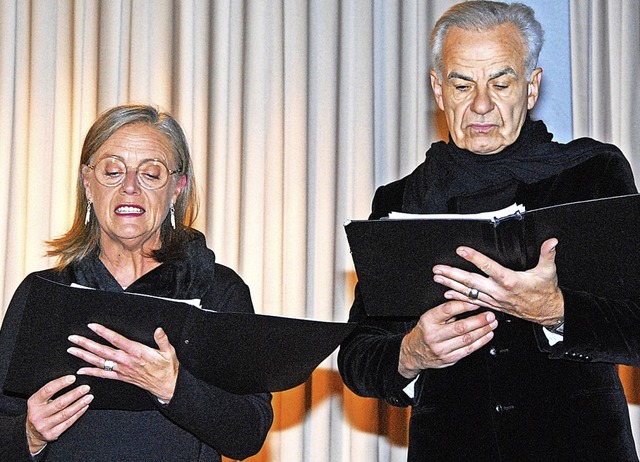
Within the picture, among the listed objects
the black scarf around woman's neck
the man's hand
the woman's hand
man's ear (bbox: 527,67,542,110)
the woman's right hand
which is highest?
man's ear (bbox: 527,67,542,110)

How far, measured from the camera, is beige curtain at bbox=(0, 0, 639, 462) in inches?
150

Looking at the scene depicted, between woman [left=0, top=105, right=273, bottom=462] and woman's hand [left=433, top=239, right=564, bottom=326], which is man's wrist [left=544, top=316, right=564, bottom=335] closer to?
woman's hand [left=433, top=239, right=564, bottom=326]

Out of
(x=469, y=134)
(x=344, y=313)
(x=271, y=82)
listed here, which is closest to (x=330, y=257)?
(x=344, y=313)

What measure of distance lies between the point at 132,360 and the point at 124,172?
65 cm

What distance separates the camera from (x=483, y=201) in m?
2.35

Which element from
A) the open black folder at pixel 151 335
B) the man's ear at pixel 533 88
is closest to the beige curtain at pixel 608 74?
the man's ear at pixel 533 88

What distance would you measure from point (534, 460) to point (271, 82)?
7.15 ft

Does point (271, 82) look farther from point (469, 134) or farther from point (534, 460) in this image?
point (534, 460)

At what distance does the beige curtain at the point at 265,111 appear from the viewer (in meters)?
3.80

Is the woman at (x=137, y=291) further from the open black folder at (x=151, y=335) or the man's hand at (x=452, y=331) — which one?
the man's hand at (x=452, y=331)

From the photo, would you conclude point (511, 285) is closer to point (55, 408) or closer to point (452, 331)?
point (452, 331)

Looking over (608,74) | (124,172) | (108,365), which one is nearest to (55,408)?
(108,365)

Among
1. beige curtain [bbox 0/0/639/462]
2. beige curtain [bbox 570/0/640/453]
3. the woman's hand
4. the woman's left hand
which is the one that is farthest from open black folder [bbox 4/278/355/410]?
beige curtain [bbox 570/0/640/453]

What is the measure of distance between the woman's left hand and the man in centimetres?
47
